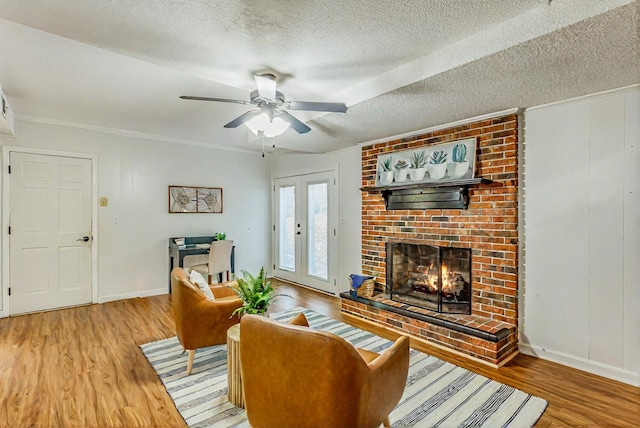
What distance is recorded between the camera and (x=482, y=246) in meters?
3.08

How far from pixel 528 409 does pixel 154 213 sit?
487cm

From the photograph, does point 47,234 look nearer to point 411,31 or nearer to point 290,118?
point 290,118

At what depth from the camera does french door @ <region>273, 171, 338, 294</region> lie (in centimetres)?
493

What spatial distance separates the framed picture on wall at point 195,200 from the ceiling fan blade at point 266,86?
3.25m

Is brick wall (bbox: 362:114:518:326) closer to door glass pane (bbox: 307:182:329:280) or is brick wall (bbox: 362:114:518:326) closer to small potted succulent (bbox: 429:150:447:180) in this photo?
small potted succulent (bbox: 429:150:447:180)

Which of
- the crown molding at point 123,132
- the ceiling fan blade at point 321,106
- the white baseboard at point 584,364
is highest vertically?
the crown molding at point 123,132

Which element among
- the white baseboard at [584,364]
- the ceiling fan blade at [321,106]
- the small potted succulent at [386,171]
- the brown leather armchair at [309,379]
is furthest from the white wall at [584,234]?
the brown leather armchair at [309,379]

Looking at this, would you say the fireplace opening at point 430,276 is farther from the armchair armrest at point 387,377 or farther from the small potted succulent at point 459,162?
the armchair armrest at point 387,377

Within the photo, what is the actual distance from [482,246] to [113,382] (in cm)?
331

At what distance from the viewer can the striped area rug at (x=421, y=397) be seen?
1.95 metres

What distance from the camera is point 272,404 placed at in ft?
4.75

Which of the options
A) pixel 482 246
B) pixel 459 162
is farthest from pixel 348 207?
pixel 482 246

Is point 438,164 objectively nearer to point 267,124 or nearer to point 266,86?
point 267,124

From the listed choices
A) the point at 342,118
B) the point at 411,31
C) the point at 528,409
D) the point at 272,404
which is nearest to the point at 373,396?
the point at 272,404
